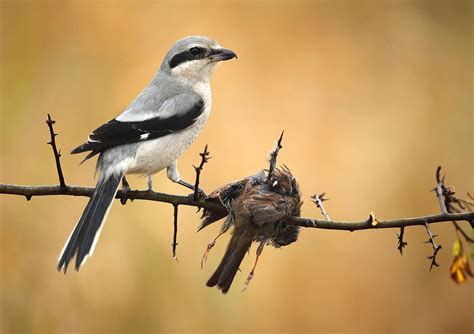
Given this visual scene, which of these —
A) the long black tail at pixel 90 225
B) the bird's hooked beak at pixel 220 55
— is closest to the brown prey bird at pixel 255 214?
the long black tail at pixel 90 225

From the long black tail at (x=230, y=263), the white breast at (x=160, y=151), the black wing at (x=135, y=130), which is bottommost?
the long black tail at (x=230, y=263)

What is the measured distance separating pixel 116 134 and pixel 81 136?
2334 millimetres

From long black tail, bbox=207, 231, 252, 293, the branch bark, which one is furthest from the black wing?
long black tail, bbox=207, 231, 252, 293

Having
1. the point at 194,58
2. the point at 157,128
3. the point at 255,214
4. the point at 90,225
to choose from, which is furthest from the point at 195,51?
the point at 255,214

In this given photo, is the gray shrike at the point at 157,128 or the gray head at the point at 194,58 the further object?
the gray head at the point at 194,58

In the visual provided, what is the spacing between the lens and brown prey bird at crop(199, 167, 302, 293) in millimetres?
2438

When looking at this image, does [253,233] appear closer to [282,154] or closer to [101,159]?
[101,159]

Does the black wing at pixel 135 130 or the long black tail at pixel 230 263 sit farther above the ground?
the black wing at pixel 135 130

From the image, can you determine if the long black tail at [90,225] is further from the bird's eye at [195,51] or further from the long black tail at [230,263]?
the bird's eye at [195,51]

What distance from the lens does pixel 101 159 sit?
336 centimetres

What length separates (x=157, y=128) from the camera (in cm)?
343

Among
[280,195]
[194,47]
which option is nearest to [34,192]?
[280,195]

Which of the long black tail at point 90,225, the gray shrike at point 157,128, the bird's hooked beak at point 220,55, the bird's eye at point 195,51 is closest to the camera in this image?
the long black tail at point 90,225

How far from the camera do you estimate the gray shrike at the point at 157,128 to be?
308cm
